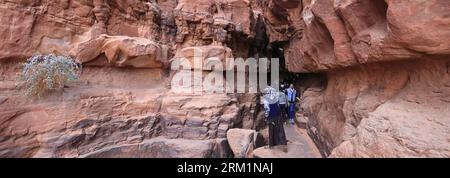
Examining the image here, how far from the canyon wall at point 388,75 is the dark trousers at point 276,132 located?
4.26 feet

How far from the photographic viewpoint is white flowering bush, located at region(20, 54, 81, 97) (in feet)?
16.6

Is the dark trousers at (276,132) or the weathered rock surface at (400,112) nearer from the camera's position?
the weathered rock surface at (400,112)

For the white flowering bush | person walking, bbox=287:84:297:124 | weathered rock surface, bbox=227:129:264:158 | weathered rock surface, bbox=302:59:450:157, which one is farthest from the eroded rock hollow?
person walking, bbox=287:84:297:124

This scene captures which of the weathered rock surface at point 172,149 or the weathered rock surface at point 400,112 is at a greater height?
the weathered rock surface at point 400,112

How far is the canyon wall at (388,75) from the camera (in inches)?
124

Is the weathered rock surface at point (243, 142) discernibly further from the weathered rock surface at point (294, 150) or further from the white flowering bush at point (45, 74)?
A: the white flowering bush at point (45, 74)

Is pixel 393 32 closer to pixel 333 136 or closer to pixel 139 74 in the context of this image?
pixel 333 136

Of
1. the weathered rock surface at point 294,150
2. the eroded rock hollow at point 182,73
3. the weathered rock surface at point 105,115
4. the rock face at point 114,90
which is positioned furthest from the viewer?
the weathered rock surface at point 294,150

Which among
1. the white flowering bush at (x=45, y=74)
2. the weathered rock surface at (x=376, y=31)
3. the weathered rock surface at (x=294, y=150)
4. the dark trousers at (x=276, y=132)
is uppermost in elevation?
the weathered rock surface at (x=376, y=31)

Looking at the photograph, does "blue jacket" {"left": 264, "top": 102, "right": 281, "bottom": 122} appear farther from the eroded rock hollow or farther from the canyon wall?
the canyon wall

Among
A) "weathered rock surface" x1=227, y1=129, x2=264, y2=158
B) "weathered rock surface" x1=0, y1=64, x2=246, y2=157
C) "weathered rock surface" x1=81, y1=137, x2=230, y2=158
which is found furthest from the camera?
"weathered rock surface" x1=81, y1=137, x2=230, y2=158

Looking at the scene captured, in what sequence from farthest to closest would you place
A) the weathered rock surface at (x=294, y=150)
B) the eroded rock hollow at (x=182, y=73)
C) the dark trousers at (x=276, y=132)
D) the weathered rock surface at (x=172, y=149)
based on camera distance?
the weathered rock surface at (x=172, y=149)
the dark trousers at (x=276, y=132)
the weathered rock surface at (x=294, y=150)
the eroded rock hollow at (x=182, y=73)

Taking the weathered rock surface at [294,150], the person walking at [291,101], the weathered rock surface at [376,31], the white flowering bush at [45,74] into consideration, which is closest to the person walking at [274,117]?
the weathered rock surface at [294,150]

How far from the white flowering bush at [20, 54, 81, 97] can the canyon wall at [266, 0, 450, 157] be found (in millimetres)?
5964
